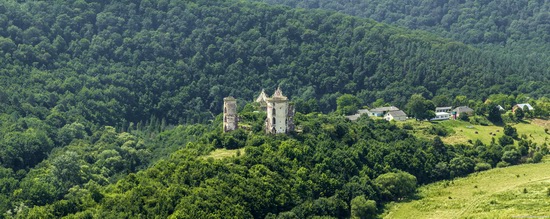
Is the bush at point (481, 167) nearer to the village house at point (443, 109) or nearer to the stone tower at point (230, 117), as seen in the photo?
the village house at point (443, 109)

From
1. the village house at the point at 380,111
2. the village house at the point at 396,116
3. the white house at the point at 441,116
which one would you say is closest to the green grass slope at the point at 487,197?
the white house at the point at 441,116

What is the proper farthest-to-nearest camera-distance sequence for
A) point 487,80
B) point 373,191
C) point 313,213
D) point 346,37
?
point 346,37, point 487,80, point 373,191, point 313,213

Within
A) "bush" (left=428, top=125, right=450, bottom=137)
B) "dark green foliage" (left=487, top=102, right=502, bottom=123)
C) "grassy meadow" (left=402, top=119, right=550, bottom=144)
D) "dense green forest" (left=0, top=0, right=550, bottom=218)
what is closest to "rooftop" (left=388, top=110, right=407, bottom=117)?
"grassy meadow" (left=402, top=119, right=550, bottom=144)

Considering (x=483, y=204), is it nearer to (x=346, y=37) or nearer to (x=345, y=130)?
(x=345, y=130)

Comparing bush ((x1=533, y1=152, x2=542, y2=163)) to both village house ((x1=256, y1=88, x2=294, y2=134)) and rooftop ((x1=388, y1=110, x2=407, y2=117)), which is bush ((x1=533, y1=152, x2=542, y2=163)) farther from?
village house ((x1=256, y1=88, x2=294, y2=134))

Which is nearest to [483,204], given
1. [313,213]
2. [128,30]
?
[313,213]

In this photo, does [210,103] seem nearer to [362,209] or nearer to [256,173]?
[256,173]

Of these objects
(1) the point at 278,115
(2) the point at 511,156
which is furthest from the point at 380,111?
(1) the point at 278,115
